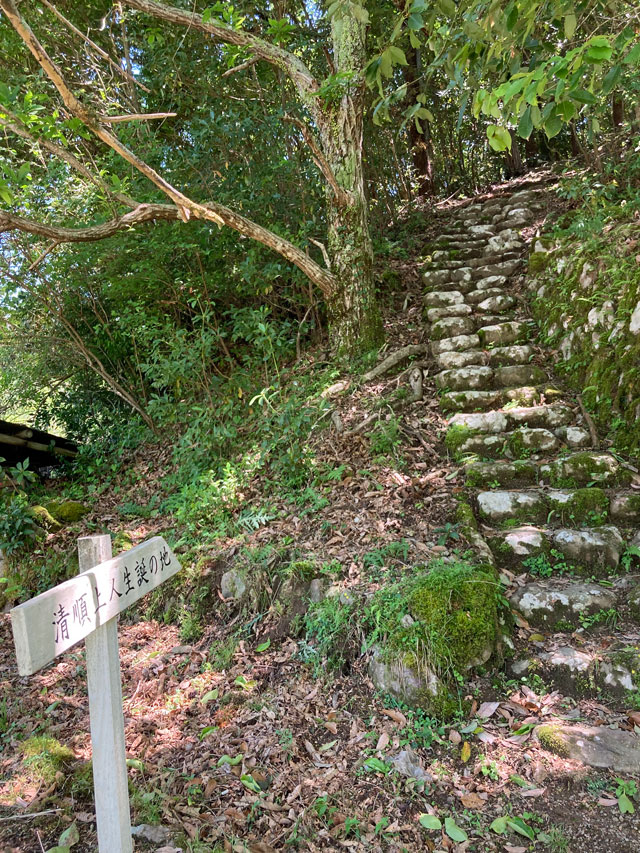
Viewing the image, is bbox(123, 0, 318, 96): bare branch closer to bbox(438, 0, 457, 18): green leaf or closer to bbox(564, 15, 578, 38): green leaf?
bbox(438, 0, 457, 18): green leaf

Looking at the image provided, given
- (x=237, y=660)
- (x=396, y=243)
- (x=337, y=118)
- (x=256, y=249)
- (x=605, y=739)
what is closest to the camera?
(x=605, y=739)

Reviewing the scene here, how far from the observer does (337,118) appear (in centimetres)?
565

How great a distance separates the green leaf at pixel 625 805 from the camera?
2.30 m

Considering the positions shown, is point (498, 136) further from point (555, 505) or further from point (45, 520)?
point (45, 520)

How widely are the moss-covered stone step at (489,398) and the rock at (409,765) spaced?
3.07 metres

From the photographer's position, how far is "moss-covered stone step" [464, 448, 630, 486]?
12.9 feet

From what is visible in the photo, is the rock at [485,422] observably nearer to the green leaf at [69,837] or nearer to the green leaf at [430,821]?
the green leaf at [430,821]

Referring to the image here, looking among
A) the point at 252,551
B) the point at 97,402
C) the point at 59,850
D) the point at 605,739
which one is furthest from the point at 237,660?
the point at 97,402

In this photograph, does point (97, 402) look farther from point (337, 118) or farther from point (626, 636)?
point (626, 636)

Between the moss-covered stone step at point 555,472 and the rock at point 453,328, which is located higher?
the rock at point 453,328

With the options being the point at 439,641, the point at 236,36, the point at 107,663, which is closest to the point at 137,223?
the point at 236,36

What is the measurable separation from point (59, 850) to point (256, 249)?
5523 mm

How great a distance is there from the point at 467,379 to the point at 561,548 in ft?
6.93

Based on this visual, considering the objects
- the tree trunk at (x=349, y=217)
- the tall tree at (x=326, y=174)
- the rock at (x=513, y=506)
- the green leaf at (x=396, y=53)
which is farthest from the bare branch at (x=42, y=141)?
the rock at (x=513, y=506)
